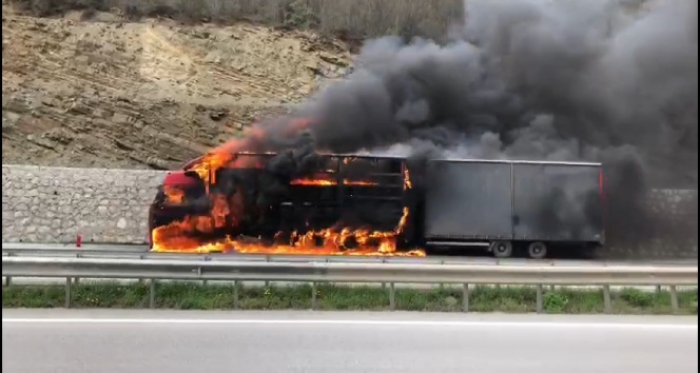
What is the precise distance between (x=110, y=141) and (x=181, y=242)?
6.52 meters

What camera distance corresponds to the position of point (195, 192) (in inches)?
415

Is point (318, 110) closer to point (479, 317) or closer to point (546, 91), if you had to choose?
point (546, 91)

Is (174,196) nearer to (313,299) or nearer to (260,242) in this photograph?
(260,242)

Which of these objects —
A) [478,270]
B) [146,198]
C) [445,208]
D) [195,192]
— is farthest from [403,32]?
[478,270]

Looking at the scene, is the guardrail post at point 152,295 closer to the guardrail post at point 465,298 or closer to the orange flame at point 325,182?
the guardrail post at point 465,298

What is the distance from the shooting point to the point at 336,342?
203 inches

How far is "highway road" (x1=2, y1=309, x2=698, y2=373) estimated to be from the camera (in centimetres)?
453

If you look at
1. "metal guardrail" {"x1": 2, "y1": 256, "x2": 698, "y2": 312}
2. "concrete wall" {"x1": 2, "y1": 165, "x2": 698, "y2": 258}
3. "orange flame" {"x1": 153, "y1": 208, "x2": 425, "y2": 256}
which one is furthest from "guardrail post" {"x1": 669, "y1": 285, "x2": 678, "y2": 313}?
"concrete wall" {"x1": 2, "y1": 165, "x2": 698, "y2": 258}

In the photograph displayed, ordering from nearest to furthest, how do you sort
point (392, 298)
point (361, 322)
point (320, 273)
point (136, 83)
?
point (361, 322)
point (320, 273)
point (392, 298)
point (136, 83)

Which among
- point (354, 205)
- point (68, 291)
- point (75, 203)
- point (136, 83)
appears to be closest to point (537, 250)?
point (354, 205)

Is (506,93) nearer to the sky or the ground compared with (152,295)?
nearer to the sky

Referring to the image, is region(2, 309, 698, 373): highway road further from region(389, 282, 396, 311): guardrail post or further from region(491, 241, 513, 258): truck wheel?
region(491, 241, 513, 258): truck wheel

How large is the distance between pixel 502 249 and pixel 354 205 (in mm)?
2611

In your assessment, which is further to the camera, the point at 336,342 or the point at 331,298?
the point at 331,298
